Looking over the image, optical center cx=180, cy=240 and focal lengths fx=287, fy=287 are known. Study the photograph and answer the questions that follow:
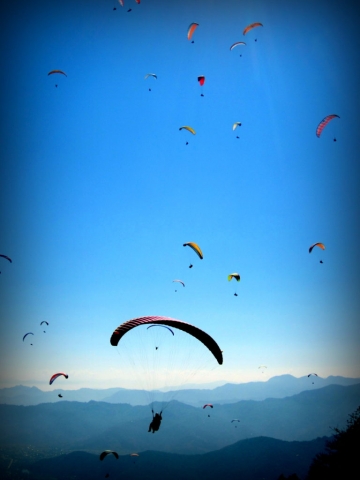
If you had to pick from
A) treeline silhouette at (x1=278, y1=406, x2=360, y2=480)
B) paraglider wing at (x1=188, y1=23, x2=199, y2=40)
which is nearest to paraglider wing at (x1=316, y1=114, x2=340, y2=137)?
paraglider wing at (x1=188, y1=23, x2=199, y2=40)

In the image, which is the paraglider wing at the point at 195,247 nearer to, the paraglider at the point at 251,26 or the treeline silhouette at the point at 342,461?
the paraglider at the point at 251,26

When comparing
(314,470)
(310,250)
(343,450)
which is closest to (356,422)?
(343,450)

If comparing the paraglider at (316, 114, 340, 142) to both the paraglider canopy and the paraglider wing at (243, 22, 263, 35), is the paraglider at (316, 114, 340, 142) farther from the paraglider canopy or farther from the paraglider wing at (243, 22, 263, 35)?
the paraglider canopy

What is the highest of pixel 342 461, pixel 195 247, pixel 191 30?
pixel 191 30

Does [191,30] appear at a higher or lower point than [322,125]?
higher

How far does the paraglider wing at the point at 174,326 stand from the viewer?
49.5 ft

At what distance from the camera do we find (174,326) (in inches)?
645

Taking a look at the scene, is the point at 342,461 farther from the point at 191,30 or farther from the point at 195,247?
the point at 191,30

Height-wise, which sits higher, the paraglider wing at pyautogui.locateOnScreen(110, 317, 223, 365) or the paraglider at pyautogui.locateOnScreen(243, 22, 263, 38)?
the paraglider at pyautogui.locateOnScreen(243, 22, 263, 38)

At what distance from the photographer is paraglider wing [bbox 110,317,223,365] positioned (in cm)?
1510

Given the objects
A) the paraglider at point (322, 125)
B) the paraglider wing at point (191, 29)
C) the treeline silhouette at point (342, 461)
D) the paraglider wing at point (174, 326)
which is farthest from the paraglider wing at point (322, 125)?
the treeline silhouette at point (342, 461)

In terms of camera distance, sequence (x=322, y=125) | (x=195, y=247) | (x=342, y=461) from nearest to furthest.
→ (x=195, y=247) → (x=322, y=125) → (x=342, y=461)

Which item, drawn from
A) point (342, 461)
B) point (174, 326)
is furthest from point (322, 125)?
point (342, 461)

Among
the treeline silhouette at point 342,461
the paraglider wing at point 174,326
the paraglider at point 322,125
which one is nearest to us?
the paraglider wing at point 174,326
